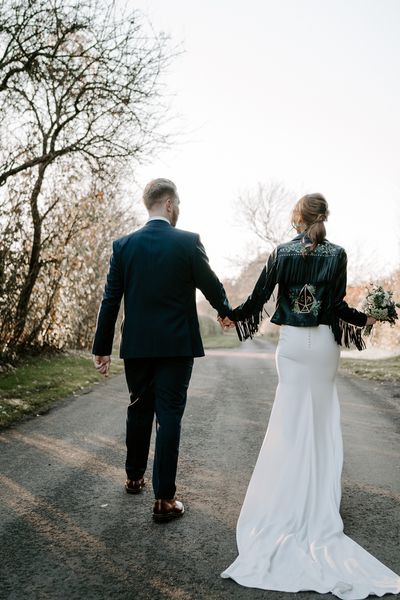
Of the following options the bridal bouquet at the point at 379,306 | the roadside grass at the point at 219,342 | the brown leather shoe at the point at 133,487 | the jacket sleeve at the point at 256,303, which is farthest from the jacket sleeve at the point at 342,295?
the roadside grass at the point at 219,342

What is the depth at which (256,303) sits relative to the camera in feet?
13.5

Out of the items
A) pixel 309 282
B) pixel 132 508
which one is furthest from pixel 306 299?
pixel 132 508

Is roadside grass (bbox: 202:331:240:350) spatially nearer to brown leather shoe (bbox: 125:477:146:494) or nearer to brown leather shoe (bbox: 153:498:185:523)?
brown leather shoe (bbox: 125:477:146:494)

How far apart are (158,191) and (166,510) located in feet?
7.27

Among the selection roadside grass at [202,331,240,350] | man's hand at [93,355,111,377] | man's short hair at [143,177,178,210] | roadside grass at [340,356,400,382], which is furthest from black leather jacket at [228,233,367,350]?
roadside grass at [202,331,240,350]

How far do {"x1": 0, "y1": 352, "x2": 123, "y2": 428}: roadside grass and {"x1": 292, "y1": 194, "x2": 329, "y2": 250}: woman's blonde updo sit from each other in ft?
14.7

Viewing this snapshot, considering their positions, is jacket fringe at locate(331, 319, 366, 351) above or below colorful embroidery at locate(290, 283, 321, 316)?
below

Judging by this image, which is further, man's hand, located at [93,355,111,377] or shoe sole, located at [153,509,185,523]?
man's hand, located at [93,355,111,377]

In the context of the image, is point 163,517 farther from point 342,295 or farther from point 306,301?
point 342,295

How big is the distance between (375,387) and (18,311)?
306 inches

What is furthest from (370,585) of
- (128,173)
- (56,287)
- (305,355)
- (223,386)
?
(56,287)

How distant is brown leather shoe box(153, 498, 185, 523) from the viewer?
3.52 meters

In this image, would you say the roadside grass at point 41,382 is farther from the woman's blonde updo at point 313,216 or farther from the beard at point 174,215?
the woman's blonde updo at point 313,216

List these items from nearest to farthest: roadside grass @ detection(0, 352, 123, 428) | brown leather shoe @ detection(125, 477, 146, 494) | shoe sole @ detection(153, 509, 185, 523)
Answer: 1. shoe sole @ detection(153, 509, 185, 523)
2. brown leather shoe @ detection(125, 477, 146, 494)
3. roadside grass @ detection(0, 352, 123, 428)
